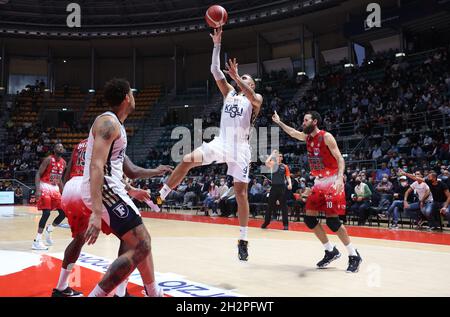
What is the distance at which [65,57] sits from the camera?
3161 centimetres

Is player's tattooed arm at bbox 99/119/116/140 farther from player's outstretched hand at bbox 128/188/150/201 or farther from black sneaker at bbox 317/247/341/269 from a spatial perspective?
black sneaker at bbox 317/247/341/269

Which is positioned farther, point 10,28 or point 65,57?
point 65,57

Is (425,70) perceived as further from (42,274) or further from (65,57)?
(65,57)

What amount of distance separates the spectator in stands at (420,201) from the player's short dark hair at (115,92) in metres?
8.42

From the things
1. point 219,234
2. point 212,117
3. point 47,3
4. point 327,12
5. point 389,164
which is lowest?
point 219,234

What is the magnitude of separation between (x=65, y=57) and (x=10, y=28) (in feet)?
17.4

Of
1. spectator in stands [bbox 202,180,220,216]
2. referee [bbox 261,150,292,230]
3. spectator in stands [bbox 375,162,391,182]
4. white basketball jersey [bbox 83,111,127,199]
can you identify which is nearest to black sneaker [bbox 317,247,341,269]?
white basketball jersey [bbox 83,111,127,199]

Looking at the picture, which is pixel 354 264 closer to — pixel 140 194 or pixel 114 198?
pixel 140 194

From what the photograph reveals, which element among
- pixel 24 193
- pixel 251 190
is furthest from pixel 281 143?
pixel 24 193

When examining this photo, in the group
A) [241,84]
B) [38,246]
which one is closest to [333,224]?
[241,84]

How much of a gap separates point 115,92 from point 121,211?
88 cm

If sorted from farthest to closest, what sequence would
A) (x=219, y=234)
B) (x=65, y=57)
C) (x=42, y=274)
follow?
(x=65, y=57), (x=219, y=234), (x=42, y=274)

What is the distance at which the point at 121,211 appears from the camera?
9.58 feet

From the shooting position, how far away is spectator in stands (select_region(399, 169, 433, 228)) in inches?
385
